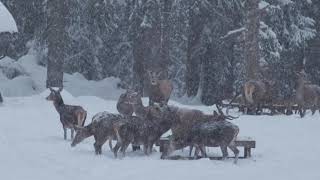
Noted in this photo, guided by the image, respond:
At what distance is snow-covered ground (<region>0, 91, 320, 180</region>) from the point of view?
10164 mm

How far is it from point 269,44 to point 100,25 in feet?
26.7

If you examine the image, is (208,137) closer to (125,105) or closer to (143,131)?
(143,131)

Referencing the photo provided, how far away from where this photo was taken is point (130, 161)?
37.4ft

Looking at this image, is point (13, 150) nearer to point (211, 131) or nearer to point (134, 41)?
point (211, 131)

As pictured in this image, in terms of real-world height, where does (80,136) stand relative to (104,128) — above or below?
below

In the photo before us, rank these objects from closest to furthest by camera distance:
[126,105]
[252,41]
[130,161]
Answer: [130,161] < [126,105] < [252,41]

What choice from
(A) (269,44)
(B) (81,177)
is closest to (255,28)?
(A) (269,44)

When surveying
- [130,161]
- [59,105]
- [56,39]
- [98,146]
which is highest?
[56,39]

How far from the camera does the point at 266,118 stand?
20438 millimetres

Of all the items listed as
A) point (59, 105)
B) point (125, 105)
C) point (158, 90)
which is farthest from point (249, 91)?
point (59, 105)

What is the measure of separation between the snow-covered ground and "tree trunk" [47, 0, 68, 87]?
30.4 feet

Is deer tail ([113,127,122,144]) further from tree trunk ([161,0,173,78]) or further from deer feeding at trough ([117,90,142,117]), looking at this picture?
tree trunk ([161,0,173,78])

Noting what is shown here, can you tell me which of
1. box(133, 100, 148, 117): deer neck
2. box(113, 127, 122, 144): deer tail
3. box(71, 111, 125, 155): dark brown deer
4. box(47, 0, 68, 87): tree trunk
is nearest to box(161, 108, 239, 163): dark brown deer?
box(113, 127, 122, 144): deer tail

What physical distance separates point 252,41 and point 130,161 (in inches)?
576
